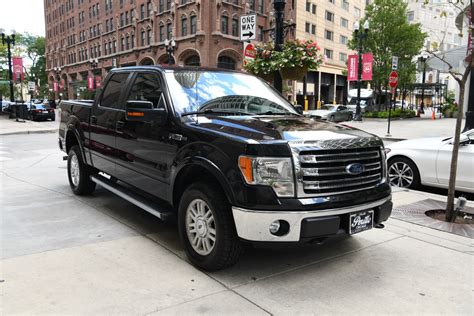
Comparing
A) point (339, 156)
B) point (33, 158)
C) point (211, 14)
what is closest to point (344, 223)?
point (339, 156)

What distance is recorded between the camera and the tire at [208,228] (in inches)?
141

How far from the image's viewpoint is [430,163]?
7242 mm

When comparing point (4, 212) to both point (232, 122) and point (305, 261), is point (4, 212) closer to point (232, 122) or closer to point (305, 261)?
point (232, 122)

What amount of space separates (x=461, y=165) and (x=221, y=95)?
15.0ft

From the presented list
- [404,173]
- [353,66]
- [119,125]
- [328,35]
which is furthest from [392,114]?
[119,125]

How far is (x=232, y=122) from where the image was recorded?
4.03 m

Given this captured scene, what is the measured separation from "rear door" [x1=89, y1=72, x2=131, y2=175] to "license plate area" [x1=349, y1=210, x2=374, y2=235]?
3.14 m

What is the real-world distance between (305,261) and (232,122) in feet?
5.28

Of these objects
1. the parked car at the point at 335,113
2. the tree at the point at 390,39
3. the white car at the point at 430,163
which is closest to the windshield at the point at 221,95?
the white car at the point at 430,163

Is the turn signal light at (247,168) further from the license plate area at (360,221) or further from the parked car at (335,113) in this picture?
the parked car at (335,113)

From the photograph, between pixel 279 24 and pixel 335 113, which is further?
pixel 335 113

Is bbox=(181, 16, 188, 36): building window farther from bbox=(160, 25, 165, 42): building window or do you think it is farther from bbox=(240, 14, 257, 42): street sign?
bbox=(240, 14, 257, 42): street sign

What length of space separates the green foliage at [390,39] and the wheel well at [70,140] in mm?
32939

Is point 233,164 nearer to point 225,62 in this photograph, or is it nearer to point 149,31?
point 225,62
